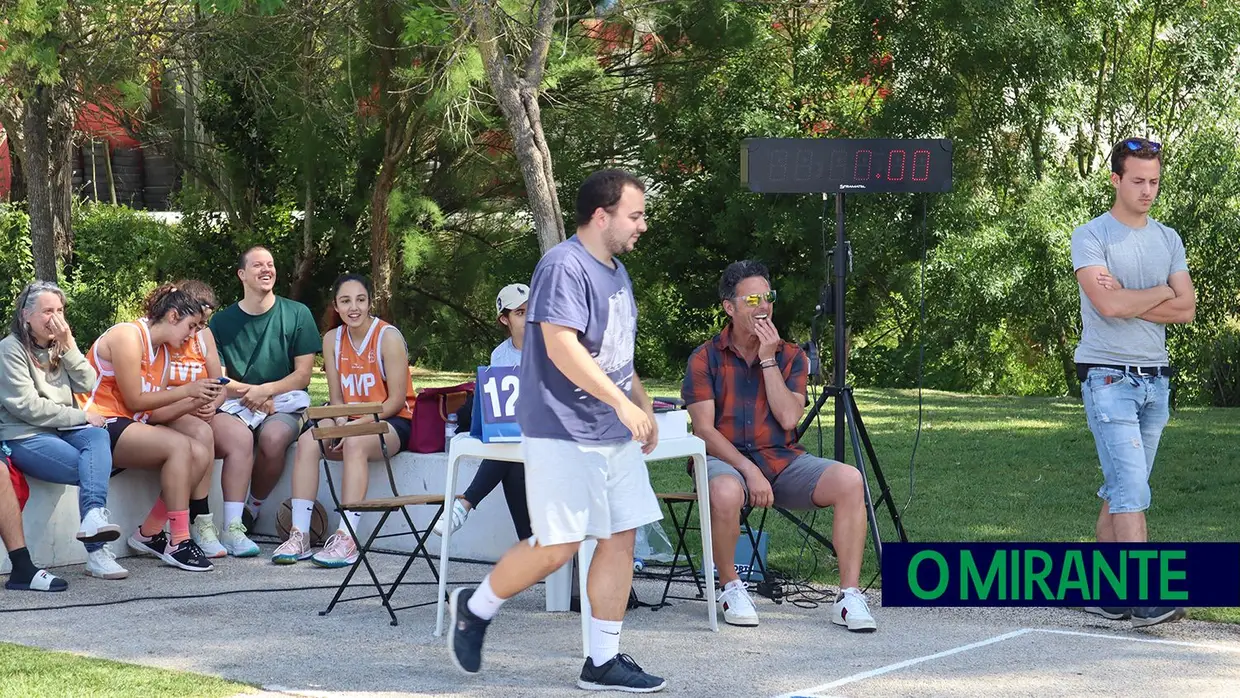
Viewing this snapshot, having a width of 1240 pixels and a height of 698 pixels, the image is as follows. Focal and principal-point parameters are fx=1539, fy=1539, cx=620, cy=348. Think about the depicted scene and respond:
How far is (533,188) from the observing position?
10.3m

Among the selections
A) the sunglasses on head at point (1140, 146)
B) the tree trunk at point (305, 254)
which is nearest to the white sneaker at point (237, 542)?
the sunglasses on head at point (1140, 146)

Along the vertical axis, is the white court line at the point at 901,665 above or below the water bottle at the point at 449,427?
below

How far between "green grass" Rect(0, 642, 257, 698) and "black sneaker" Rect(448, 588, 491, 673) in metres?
0.62

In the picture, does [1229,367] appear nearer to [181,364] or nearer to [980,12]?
[980,12]

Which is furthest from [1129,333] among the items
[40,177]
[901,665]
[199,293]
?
[40,177]

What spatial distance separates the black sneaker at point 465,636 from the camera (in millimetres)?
4625

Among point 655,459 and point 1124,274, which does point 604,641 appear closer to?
point 655,459

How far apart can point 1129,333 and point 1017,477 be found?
15.3 ft

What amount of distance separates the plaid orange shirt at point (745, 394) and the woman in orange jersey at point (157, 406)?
8.12ft

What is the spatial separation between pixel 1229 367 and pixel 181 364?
13.6m

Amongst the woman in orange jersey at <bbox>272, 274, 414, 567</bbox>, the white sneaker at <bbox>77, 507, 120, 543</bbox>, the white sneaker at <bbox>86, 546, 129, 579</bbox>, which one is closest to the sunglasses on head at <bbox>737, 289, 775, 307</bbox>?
the woman in orange jersey at <bbox>272, 274, 414, 567</bbox>

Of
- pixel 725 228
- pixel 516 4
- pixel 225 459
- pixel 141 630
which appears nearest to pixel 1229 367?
pixel 725 228

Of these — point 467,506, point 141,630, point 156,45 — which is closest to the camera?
Result: point 141,630

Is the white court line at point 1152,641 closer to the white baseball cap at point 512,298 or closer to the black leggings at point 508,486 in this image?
the black leggings at point 508,486
